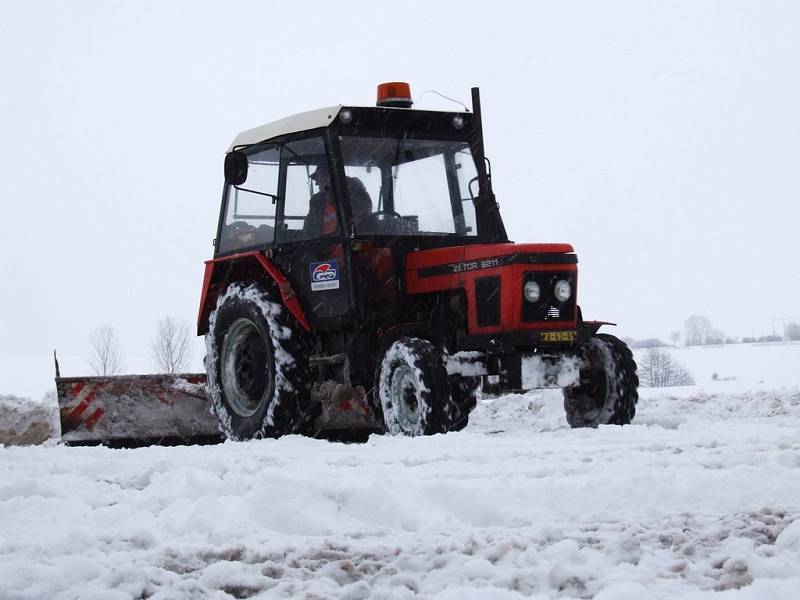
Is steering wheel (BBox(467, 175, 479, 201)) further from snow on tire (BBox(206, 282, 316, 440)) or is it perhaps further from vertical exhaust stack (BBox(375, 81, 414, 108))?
snow on tire (BBox(206, 282, 316, 440))

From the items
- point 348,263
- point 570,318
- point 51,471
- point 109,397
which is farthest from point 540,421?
point 51,471

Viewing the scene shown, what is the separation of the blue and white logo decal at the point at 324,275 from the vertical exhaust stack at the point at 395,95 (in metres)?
1.30

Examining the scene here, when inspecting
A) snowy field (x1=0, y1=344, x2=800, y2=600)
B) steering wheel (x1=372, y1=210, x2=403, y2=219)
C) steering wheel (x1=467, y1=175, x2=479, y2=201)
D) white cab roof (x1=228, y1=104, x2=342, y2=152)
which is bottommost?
snowy field (x1=0, y1=344, x2=800, y2=600)

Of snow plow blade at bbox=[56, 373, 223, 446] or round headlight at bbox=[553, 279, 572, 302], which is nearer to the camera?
round headlight at bbox=[553, 279, 572, 302]

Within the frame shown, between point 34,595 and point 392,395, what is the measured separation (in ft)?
13.4

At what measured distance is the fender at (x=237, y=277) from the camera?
7.59 metres

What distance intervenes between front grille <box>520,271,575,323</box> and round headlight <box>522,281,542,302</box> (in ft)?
0.07

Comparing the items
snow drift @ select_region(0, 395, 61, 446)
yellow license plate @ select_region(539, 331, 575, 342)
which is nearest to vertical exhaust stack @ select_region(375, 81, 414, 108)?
yellow license plate @ select_region(539, 331, 575, 342)

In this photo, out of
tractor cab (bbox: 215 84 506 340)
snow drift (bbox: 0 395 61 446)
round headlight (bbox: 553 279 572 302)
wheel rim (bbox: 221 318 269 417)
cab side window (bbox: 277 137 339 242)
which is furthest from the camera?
snow drift (bbox: 0 395 61 446)

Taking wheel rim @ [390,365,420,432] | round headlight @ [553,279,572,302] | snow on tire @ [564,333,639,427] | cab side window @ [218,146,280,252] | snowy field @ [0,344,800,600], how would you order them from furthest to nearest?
cab side window @ [218,146,280,252] < snow on tire @ [564,333,639,427] < round headlight @ [553,279,572,302] < wheel rim @ [390,365,420,432] < snowy field @ [0,344,800,600]

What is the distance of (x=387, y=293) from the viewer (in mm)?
7418

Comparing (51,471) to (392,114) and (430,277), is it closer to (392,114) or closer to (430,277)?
(430,277)

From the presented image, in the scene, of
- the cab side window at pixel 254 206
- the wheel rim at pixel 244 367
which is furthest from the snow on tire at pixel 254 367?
the cab side window at pixel 254 206

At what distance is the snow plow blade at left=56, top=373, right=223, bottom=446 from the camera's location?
852 centimetres
